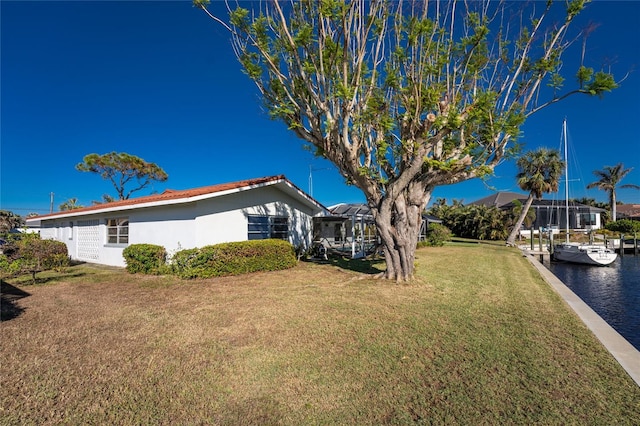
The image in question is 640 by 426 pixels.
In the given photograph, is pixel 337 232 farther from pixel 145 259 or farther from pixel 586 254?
pixel 586 254

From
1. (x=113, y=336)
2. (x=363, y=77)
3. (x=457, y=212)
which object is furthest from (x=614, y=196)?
(x=113, y=336)

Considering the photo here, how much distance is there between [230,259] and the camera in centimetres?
1140

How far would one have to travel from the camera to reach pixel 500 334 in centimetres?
529

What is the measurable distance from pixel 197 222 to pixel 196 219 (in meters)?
0.12

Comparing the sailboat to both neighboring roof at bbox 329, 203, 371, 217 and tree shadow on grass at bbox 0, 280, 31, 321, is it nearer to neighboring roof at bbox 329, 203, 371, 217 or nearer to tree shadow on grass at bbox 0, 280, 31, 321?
neighboring roof at bbox 329, 203, 371, 217

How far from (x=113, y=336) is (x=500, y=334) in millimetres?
6416

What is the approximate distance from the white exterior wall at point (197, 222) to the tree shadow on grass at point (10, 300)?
4361 mm

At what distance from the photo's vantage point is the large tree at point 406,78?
846 centimetres

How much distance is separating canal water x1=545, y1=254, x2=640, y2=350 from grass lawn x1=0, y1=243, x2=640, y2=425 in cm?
132

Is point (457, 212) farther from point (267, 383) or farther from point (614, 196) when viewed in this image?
point (267, 383)

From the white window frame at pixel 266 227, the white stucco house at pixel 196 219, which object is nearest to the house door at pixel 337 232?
the white stucco house at pixel 196 219

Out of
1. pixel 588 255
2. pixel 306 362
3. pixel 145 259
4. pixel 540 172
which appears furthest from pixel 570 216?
pixel 306 362

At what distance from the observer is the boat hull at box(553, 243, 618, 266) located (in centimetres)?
1833

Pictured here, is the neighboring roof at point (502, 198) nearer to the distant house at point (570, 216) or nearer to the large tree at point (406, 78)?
the distant house at point (570, 216)
